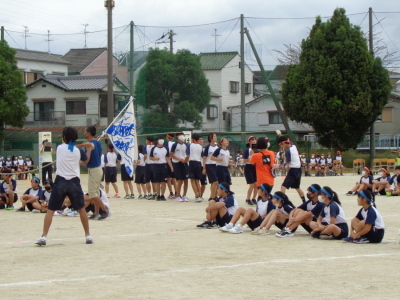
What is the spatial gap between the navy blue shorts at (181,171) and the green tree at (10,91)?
2460cm

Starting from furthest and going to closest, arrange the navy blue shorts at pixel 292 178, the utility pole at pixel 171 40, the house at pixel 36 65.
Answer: the house at pixel 36 65 < the utility pole at pixel 171 40 < the navy blue shorts at pixel 292 178

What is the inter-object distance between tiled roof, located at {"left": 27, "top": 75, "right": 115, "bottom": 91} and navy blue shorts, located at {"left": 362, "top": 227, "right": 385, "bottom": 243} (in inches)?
1629

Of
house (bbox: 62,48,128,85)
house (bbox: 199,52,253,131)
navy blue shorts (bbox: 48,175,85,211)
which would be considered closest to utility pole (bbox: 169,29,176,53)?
house (bbox: 199,52,253,131)

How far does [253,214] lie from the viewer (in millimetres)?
11797

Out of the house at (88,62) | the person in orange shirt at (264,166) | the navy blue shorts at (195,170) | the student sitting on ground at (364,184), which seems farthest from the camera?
the house at (88,62)

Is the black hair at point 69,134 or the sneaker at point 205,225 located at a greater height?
the black hair at point 69,134

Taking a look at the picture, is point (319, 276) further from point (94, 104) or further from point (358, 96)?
point (94, 104)

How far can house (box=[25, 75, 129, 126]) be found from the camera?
50.8 meters

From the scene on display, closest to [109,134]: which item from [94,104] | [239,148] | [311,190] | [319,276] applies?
[311,190]

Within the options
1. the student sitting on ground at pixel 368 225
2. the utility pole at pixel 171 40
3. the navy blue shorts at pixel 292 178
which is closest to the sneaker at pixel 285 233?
the student sitting on ground at pixel 368 225

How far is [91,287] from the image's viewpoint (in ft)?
23.5

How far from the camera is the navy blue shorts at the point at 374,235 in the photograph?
10484mm

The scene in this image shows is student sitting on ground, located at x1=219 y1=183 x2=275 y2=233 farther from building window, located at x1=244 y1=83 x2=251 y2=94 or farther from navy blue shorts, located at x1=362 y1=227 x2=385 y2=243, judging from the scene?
building window, located at x1=244 y1=83 x2=251 y2=94

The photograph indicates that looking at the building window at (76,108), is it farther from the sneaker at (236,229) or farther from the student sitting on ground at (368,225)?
the student sitting on ground at (368,225)
